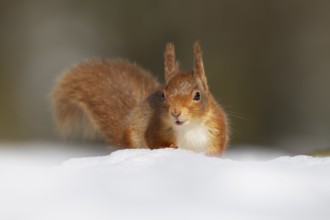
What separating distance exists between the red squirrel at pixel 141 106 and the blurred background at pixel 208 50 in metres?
1.66

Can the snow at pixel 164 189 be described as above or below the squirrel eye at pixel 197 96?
below

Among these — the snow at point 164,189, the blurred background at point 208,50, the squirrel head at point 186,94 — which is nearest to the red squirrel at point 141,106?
the squirrel head at point 186,94

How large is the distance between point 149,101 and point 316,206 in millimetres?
1049

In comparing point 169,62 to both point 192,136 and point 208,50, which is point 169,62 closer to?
point 192,136

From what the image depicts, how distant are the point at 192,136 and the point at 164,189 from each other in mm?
793

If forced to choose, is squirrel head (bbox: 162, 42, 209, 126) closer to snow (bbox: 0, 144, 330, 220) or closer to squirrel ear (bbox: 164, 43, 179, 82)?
squirrel ear (bbox: 164, 43, 179, 82)

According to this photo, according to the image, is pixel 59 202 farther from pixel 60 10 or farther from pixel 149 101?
pixel 60 10

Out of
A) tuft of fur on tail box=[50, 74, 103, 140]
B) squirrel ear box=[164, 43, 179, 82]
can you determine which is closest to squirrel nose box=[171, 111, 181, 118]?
squirrel ear box=[164, 43, 179, 82]

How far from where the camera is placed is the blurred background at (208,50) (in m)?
4.26

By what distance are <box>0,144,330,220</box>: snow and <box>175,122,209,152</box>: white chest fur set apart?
1.90 ft

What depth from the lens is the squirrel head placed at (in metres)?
1.72

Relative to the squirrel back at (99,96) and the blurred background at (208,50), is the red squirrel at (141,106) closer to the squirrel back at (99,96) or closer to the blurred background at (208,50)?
the squirrel back at (99,96)

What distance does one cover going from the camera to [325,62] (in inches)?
189

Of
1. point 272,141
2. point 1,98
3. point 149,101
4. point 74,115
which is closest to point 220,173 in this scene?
point 149,101
